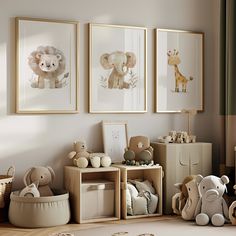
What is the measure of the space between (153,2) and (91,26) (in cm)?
69

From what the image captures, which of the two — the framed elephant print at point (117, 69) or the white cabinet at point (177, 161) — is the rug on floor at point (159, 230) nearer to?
the white cabinet at point (177, 161)

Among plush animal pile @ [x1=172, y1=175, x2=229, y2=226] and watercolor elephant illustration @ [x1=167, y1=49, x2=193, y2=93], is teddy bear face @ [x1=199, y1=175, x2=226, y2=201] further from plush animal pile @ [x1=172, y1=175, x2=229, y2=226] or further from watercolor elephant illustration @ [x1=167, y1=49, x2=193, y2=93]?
watercolor elephant illustration @ [x1=167, y1=49, x2=193, y2=93]

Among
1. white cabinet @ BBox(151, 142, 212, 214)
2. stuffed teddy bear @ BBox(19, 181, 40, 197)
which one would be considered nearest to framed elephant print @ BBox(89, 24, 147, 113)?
white cabinet @ BBox(151, 142, 212, 214)

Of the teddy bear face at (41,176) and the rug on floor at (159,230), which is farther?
the teddy bear face at (41,176)

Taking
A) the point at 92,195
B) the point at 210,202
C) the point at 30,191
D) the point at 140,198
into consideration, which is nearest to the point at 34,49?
the point at 30,191

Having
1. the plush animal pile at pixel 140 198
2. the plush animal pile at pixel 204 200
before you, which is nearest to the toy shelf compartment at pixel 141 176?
the plush animal pile at pixel 140 198

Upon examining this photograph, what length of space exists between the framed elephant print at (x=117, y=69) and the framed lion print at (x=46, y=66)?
171 millimetres

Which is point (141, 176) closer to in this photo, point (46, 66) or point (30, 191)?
point (30, 191)

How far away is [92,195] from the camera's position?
159 inches

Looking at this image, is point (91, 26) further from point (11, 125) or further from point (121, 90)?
point (11, 125)

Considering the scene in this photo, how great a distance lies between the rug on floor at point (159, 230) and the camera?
11.7 feet

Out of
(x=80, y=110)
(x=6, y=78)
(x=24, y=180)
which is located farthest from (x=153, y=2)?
(x=24, y=180)

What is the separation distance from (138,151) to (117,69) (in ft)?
2.44

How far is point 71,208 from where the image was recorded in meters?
4.09
